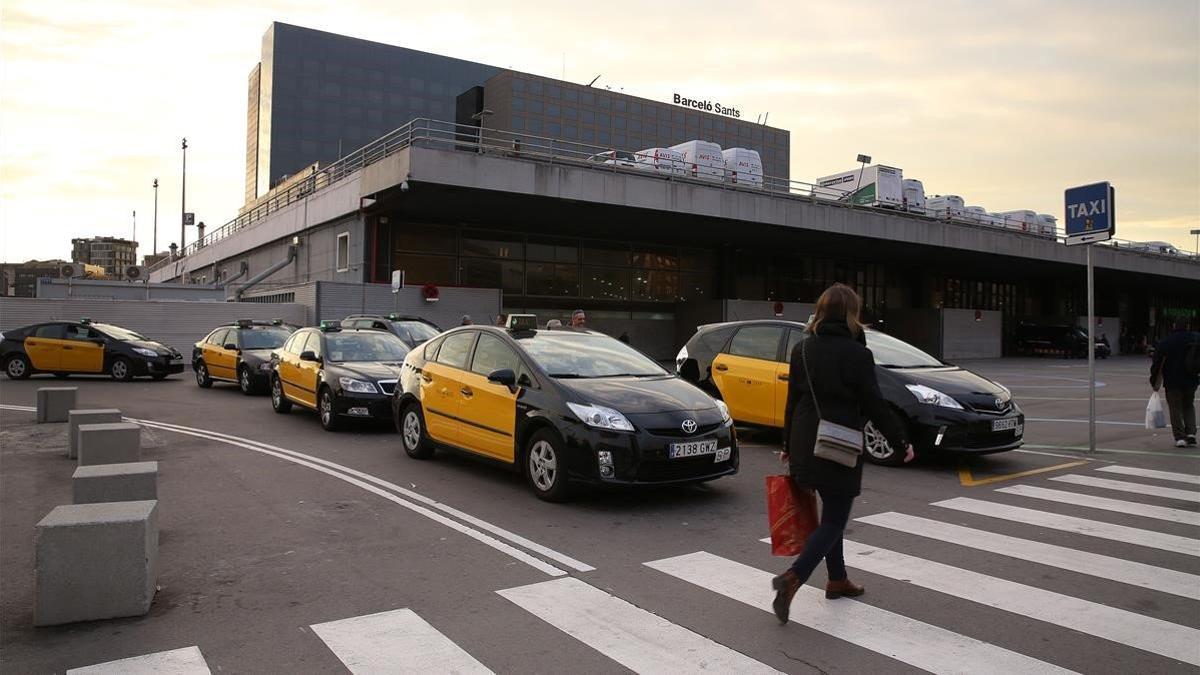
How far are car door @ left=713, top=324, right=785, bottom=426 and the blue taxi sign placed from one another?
14.4ft

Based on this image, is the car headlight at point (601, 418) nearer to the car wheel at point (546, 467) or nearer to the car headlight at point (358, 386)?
the car wheel at point (546, 467)

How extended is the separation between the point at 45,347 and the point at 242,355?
6.15m

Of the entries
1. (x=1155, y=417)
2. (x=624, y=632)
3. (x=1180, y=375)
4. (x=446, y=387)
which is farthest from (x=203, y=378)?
(x=1180, y=375)

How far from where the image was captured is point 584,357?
8.01 meters

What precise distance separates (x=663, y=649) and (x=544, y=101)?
73.7 metres

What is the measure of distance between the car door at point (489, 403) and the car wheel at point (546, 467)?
30 cm

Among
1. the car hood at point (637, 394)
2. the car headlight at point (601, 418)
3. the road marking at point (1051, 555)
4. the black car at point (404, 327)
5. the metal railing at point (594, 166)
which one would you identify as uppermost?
the metal railing at point (594, 166)

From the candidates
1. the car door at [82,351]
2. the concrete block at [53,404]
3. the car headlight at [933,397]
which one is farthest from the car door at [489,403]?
the car door at [82,351]

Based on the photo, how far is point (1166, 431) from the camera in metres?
12.7

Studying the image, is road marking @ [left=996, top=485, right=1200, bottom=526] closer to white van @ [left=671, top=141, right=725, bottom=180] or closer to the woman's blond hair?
the woman's blond hair

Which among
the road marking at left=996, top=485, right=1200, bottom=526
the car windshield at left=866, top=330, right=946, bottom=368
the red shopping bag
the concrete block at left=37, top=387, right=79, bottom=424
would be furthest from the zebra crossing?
the concrete block at left=37, top=387, right=79, bottom=424

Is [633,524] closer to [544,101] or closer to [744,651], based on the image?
[744,651]

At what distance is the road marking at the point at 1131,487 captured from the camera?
7719mm

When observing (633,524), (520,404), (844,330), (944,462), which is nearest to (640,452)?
(633,524)
